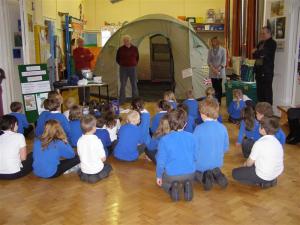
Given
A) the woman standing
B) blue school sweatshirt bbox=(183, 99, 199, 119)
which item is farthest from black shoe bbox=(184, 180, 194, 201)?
the woman standing

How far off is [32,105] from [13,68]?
0.85 metres

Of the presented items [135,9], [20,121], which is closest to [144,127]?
[20,121]

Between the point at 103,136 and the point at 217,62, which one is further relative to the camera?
the point at 217,62

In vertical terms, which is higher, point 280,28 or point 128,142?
point 280,28

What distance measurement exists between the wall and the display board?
6.87m

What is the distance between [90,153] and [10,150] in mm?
823

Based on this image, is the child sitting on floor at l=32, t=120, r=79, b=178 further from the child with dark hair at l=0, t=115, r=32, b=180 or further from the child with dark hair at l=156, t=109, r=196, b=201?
the child with dark hair at l=156, t=109, r=196, b=201

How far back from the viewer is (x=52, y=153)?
3.67m

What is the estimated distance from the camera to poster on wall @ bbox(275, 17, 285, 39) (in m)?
6.28

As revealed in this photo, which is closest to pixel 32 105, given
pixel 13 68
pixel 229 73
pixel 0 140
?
pixel 13 68

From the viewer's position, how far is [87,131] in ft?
12.0

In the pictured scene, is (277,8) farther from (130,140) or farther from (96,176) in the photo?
(96,176)

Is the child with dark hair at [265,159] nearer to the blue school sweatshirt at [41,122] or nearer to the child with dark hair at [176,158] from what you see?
→ the child with dark hair at [176,158]

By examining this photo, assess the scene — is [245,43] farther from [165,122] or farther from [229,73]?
[165,122]
